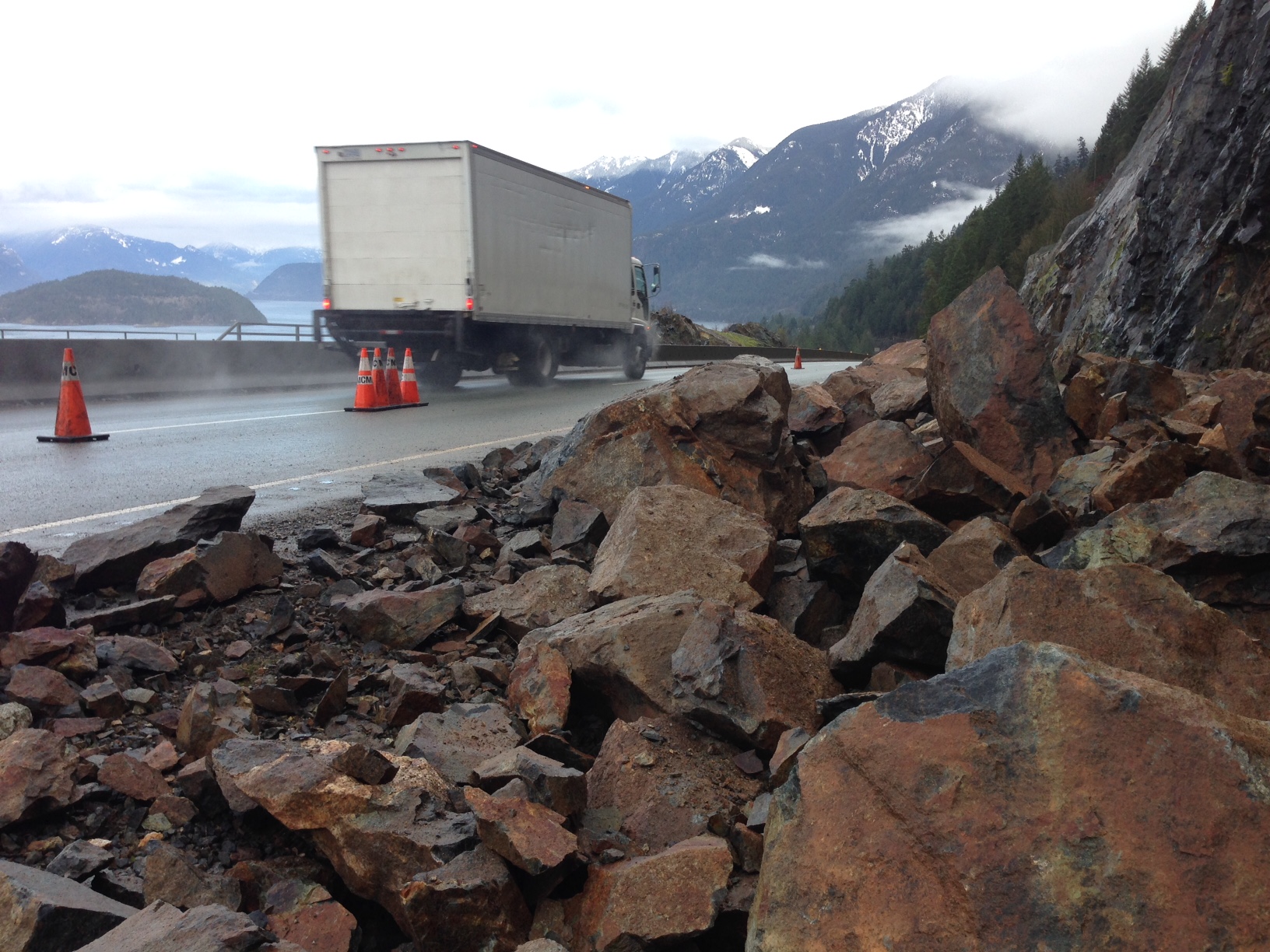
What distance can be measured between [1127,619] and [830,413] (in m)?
5.04

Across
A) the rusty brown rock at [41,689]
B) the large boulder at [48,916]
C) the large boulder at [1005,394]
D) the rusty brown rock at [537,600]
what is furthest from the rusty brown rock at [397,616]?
the large boulder at [1005,394]

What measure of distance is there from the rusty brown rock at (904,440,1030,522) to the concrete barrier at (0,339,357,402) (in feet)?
49.9

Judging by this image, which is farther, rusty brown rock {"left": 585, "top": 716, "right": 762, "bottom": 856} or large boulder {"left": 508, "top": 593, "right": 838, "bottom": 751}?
large boulder {"left": 508, "top": 593, "right": 838, "bottom": 751}

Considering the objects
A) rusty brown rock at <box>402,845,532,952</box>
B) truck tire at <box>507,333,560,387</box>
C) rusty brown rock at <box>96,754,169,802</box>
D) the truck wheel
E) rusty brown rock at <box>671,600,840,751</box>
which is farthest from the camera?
truck tire at <box>507,333,560,387</box>

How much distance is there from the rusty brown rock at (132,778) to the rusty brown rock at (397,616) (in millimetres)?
1298

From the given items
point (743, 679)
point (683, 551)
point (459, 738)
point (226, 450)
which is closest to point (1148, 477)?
point (683, 551)

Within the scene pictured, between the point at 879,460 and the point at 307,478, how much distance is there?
478cm

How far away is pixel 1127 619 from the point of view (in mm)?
2586

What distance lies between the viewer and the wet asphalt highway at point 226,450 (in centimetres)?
653

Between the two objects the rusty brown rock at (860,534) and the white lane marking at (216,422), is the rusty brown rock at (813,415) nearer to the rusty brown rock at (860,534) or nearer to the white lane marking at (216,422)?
the rusty brown rock at (860,534)

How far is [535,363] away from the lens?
67.1 feet

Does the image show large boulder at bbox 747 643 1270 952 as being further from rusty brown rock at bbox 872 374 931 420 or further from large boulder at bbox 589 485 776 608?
rusty brown rock at bbox 872 374 931 420

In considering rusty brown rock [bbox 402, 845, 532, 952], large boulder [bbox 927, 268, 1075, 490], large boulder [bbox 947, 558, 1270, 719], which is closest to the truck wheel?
large boulder [bbox 927, 268, 1075, 490]

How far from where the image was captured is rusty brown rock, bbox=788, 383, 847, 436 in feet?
24.5
